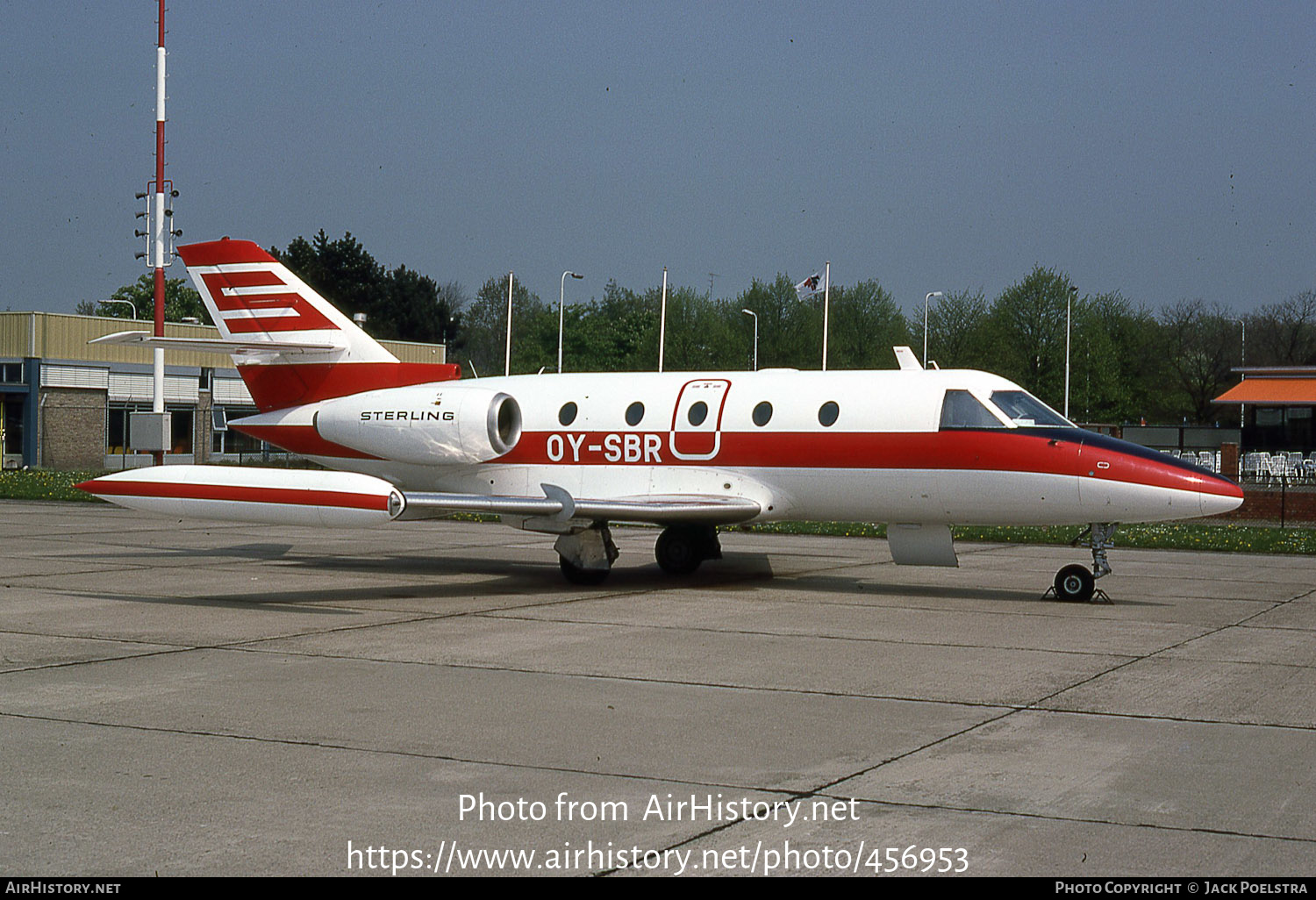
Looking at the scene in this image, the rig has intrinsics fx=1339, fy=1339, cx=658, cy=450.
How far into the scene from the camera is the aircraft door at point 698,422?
1642 cm

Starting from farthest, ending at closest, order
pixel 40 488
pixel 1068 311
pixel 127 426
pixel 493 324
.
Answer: pixel 493 324 < pixel 1068 311 < pixel 127 426 < pixel 40 488

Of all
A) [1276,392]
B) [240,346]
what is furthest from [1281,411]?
[240,346]

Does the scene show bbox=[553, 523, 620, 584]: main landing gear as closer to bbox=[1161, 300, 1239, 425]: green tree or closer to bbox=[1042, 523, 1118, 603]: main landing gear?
bbox=[1042, 523, 1118, 603]: main landing gear

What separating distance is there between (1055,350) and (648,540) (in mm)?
50755

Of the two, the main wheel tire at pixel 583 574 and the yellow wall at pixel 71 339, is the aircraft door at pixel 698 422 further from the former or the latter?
the yellow wall at pixel 71 339

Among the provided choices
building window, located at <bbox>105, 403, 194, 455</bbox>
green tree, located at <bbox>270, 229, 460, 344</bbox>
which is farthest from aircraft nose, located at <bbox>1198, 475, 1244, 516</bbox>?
green tree, located at <bbox>270, 229, 460, 344</bbox>

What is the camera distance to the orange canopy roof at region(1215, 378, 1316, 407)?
2119 inches

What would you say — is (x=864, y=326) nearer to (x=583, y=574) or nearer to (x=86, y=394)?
(x=86, y=394)

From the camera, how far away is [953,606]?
14.7 m

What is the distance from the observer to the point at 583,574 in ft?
54.1

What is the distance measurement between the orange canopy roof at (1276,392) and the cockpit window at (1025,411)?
4342 centimetres

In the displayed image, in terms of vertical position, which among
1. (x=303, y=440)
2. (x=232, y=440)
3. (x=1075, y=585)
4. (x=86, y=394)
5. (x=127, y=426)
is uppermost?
(x=86, y=394)

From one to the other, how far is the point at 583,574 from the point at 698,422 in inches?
92.7

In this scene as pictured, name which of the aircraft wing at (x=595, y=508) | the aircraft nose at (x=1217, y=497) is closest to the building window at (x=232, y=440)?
the aircraft wing at (x=595, y=508)
